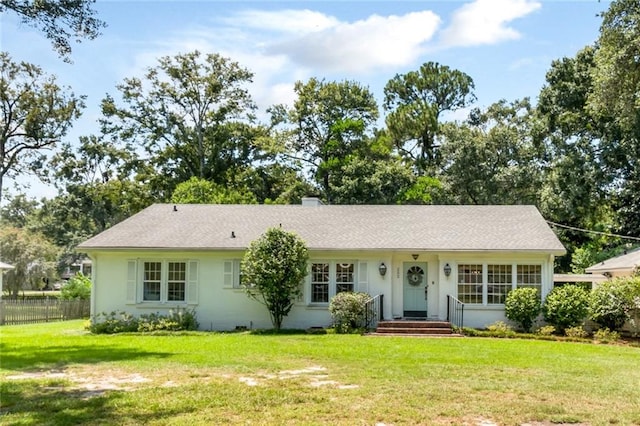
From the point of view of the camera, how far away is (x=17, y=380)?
9852mm

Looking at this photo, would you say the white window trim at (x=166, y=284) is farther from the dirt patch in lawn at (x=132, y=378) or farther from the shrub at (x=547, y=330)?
the shrub at (x=547, y=330)

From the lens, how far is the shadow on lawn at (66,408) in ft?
23.5

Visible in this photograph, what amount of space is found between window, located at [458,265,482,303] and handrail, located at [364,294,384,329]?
2.56 metres

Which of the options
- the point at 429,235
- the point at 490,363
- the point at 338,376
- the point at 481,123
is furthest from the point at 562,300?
the point at 481,123

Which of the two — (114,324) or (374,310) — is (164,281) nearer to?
(114,324)

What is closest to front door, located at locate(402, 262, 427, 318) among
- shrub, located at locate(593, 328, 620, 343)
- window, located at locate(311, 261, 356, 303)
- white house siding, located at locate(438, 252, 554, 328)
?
white house siding, located at locate(438, 252, 554, 328)

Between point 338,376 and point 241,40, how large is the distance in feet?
25.1

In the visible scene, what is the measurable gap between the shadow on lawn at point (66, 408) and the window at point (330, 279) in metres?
11.2

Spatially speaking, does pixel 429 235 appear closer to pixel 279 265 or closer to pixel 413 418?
pixel 279 265

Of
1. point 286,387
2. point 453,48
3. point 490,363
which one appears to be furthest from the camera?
point 453,48

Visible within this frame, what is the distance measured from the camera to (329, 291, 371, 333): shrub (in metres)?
18.2

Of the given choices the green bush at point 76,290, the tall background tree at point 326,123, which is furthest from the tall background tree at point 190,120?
the green bush at point 76,290

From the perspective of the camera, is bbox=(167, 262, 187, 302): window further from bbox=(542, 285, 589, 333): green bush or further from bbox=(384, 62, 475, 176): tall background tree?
bbox=(384, 62, 475, 176): tall background tree

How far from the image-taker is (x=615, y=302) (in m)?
17.2
